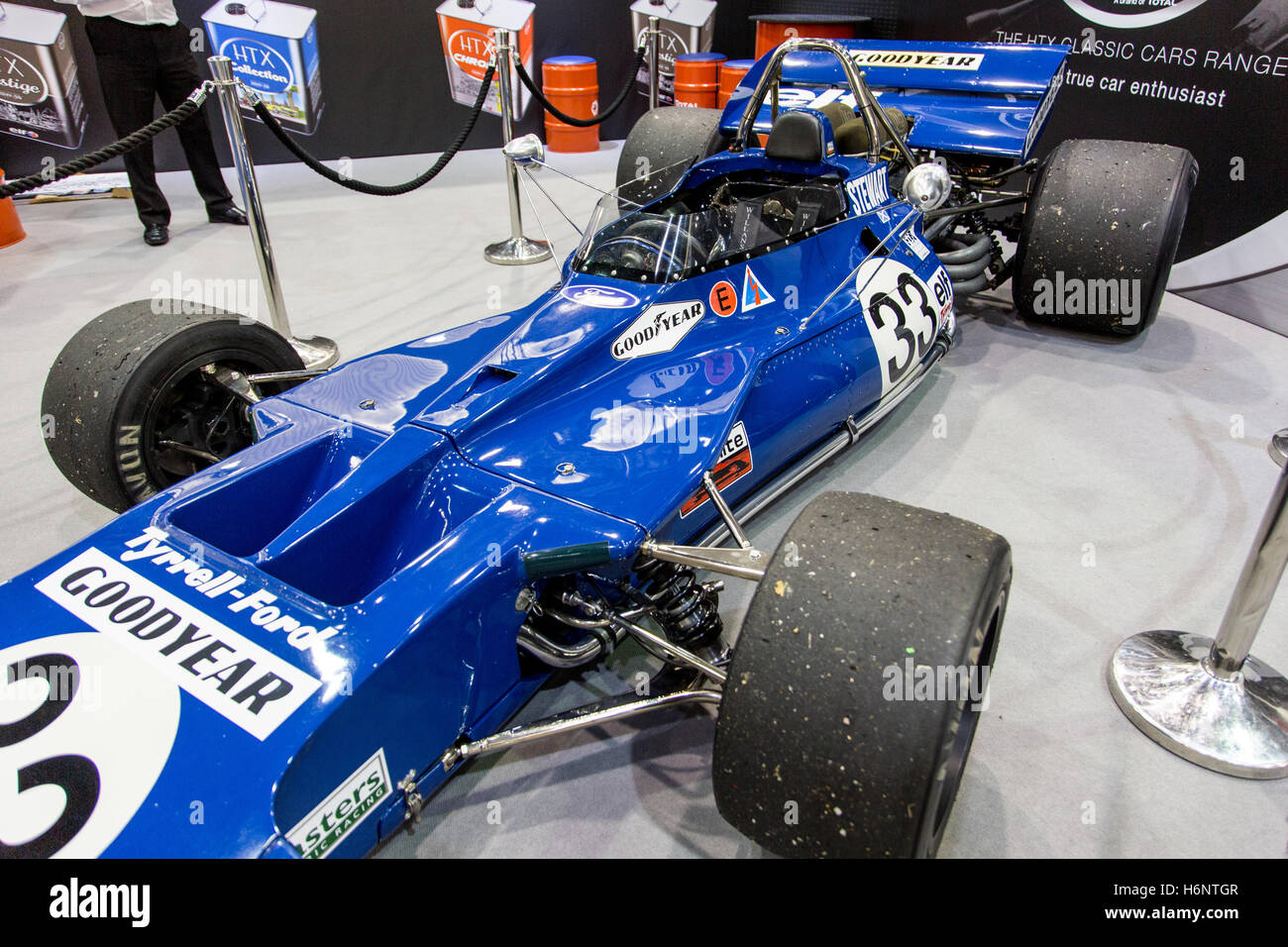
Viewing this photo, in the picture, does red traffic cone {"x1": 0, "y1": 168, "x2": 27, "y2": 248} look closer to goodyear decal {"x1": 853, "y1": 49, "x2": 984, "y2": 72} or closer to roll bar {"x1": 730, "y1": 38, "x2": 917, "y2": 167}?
roll bar {"x1": 730, "y1": 38, "x2": 917, "y2": 167}

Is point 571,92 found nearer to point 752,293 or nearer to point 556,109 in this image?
point 556,109

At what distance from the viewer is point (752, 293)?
274 cm

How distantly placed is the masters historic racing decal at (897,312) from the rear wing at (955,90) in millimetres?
1274

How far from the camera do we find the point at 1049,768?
1.99m

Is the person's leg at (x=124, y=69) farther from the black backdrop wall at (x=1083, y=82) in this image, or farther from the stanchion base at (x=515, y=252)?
the stanchion base at (x=515, y=252)

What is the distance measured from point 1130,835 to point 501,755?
1.45 meters

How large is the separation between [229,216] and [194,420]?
4.18m

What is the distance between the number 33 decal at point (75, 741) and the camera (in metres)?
1.32

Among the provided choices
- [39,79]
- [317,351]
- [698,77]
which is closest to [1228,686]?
[317,351]

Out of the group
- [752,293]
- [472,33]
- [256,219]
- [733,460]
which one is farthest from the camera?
[472,33]

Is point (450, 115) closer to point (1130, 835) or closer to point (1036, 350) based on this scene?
point (1036, 350)

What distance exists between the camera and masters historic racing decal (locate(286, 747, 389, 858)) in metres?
1.42
